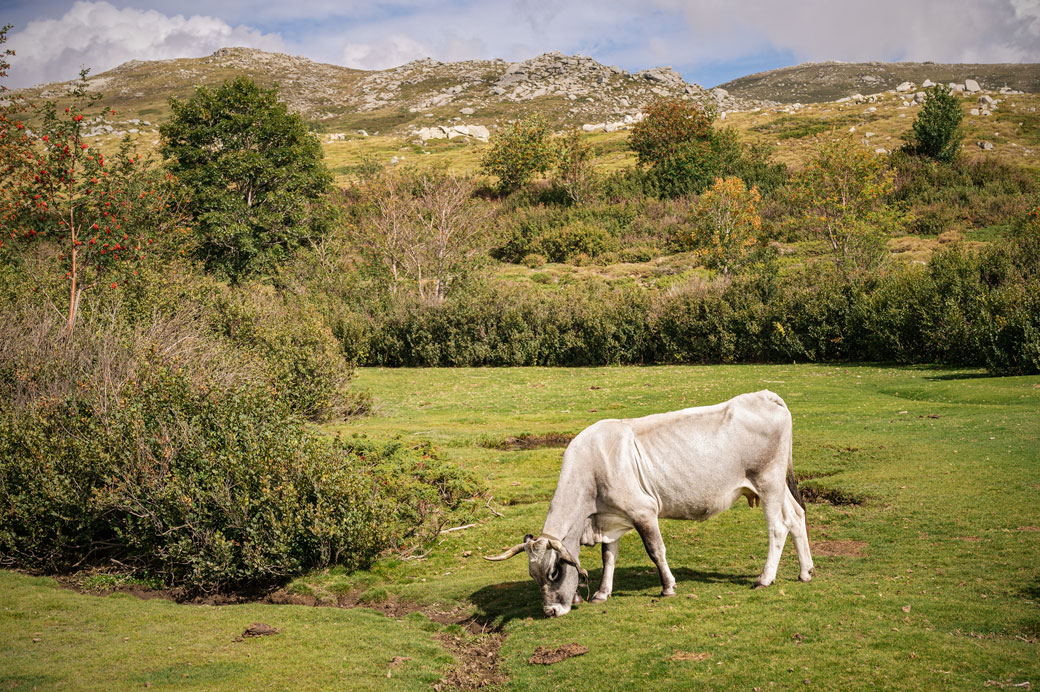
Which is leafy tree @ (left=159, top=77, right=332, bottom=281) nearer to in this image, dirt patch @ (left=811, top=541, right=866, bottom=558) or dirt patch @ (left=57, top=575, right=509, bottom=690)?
dirt patch @ (left=57, top=575, right=509, bottom=690)

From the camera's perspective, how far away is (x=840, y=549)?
12.0 meters

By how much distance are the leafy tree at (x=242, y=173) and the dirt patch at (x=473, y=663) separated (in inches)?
1591

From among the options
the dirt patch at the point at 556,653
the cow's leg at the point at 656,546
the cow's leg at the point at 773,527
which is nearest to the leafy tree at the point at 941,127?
the cow's leg at the point at 773,527

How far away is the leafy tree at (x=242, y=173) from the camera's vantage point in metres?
46.4

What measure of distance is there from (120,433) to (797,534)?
38.9 feet

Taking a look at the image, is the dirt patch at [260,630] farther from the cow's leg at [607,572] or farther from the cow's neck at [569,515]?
the cow's leg at [607,572]

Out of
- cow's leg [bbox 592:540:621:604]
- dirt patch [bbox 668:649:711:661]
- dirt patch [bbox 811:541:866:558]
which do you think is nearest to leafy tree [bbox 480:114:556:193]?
dirt patch [bbox 811:541:866:558]

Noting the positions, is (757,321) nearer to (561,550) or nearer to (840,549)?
(840,549)

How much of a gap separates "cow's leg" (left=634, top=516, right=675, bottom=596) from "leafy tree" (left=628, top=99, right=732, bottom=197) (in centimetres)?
6409

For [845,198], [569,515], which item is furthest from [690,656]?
[845,198]

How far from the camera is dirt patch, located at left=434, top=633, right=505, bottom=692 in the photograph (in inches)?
350

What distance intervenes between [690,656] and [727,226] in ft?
149

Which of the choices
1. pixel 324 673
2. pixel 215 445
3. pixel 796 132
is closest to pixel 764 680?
pixel 324 673

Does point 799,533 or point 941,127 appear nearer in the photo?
point 799,533
